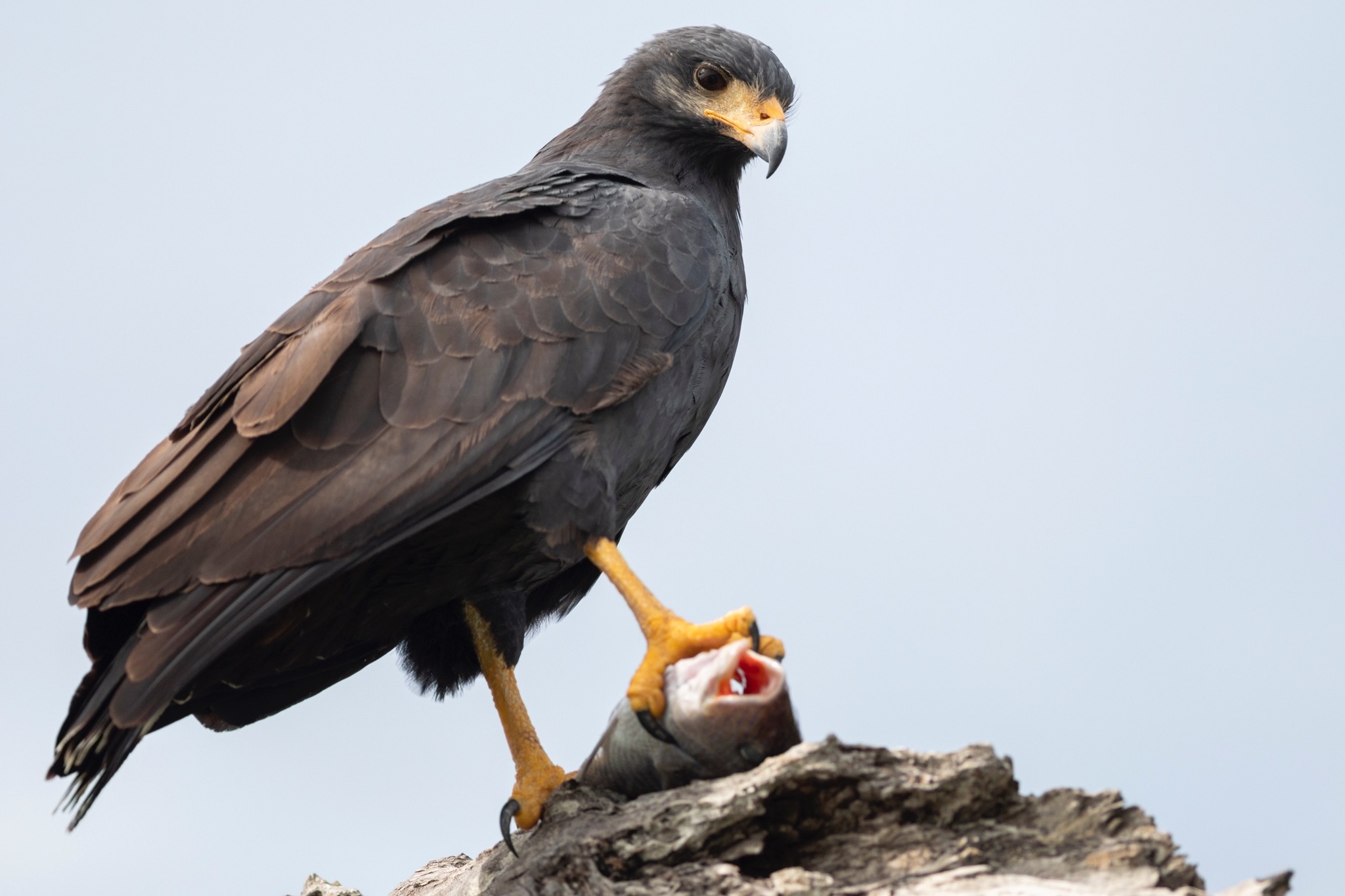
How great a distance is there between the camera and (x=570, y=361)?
5480 millimetres

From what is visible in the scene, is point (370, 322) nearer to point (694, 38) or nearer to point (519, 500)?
point (519, 500)

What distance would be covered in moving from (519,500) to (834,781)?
1730 mm

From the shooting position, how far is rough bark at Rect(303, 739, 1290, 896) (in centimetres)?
427

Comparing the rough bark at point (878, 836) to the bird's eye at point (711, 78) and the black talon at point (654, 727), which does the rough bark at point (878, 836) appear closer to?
the black talon at point (654, 727)

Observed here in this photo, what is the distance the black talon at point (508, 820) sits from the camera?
18.2 ft

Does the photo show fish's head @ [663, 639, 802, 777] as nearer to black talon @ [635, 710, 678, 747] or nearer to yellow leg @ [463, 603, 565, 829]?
black talon @ [635, 710, 678, 747]

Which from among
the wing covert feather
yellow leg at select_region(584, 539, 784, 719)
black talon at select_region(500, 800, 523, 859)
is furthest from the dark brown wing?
black talon at select_region(500, 800, 523, 859)

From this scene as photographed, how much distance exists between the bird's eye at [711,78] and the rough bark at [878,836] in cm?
373

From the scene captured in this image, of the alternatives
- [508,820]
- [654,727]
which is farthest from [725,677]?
[508,820]

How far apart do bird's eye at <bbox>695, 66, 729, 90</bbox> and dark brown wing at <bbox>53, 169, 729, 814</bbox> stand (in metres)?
1.17

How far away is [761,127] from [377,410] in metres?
2.53

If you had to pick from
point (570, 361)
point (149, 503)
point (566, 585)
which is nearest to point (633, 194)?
point (570, 361)

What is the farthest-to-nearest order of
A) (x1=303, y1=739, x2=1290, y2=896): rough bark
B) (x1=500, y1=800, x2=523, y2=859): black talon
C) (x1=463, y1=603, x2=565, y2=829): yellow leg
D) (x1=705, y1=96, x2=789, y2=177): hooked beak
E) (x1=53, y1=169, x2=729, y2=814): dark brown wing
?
(x1=705, y1=96, x2=789, y2=177): hooked beak < (x1=463, y1=603, x2=565, y2=829): yellow leg < (x1=500, y1=800, x2=523, y2=859): black talon < (x1=53, y1=169, x2=729, y2=814): dark brown wing < (x1=303, y1=739, x2=1290, y2=896): rough bark

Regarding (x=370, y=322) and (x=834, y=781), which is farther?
(x=370, y=322)
